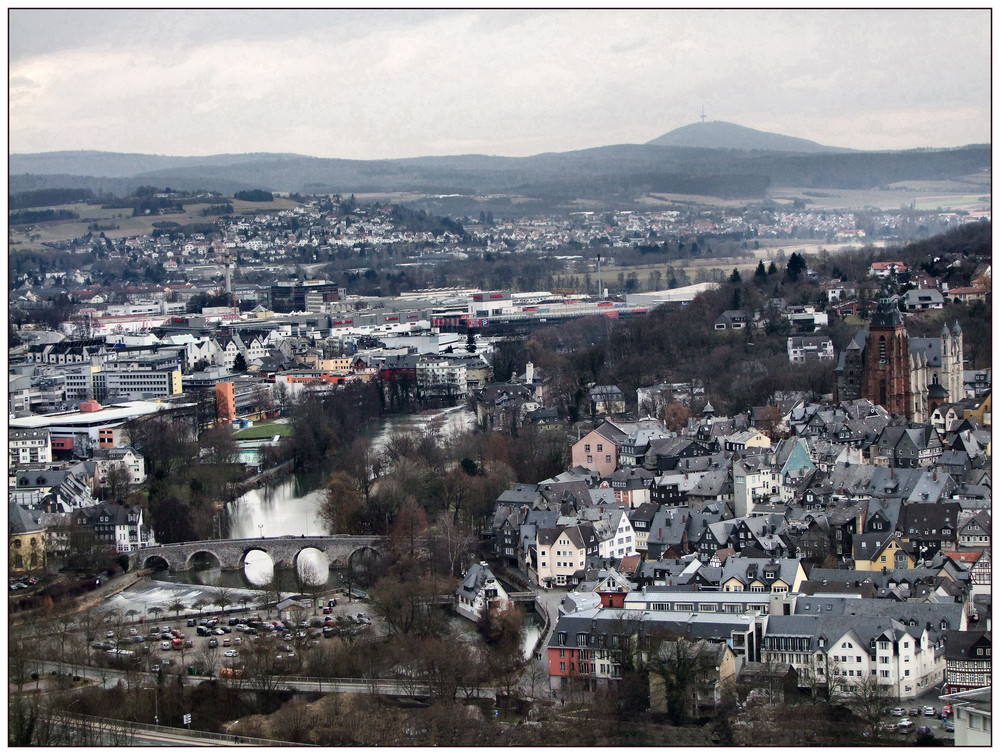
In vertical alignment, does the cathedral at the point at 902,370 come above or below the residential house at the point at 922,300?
below

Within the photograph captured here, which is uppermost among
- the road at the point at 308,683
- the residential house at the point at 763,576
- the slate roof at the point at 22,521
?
the slate roof at the point at 22,521

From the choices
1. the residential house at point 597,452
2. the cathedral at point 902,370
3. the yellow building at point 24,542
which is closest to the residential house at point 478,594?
the yellow building at point 24,542

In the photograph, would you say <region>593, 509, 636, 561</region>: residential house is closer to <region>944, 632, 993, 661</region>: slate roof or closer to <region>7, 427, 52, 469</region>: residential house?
<region>944, 632, 993, 661</region>: slate roof

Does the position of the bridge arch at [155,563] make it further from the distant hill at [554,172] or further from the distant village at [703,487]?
the distant hill at [554,172]

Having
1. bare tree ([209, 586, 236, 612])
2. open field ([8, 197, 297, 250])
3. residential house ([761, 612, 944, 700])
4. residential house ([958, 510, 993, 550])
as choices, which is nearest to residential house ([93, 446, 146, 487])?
bare tree ([209, 586, 236, 612])

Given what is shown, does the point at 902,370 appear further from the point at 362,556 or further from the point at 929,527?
the point at 362,556

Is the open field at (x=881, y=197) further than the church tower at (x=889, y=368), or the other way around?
the open field at (x=881, y=197)

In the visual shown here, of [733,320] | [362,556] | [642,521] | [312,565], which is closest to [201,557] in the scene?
[312,565]
